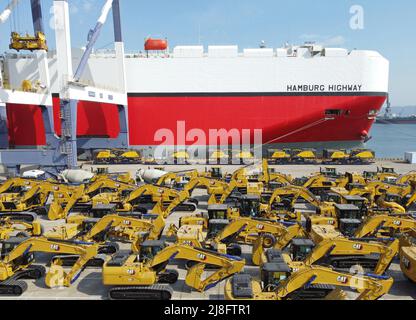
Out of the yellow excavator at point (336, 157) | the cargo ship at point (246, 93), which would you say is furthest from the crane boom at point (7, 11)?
the yellow excavator at point (336, 157)

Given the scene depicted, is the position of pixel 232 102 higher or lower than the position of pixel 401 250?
higher

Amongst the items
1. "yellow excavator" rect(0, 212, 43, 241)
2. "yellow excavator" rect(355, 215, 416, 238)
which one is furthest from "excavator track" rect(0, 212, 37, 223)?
"yellow excavator" rect(355, 215, 416, 238)

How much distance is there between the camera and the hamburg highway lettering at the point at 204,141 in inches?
1677

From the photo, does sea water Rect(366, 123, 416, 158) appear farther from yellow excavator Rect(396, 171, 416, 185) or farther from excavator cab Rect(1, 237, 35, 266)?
excavator cab Rect(1, 237, 35, 266)

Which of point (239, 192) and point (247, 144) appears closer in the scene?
point (239, 192)

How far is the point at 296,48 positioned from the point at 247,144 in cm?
1400

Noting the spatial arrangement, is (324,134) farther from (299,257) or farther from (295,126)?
(299,257)

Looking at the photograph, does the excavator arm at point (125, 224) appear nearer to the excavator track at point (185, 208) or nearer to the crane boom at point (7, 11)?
the excavator track at point (185, 208)

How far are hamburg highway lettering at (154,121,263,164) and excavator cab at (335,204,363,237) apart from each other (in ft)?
89.2

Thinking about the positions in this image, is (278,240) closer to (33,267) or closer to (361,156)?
(33,267)

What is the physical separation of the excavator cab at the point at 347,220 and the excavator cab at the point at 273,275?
5.50m

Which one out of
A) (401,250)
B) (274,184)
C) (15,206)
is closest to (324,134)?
(274,184)

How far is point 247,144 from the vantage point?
4269cm

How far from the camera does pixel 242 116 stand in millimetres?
42250
